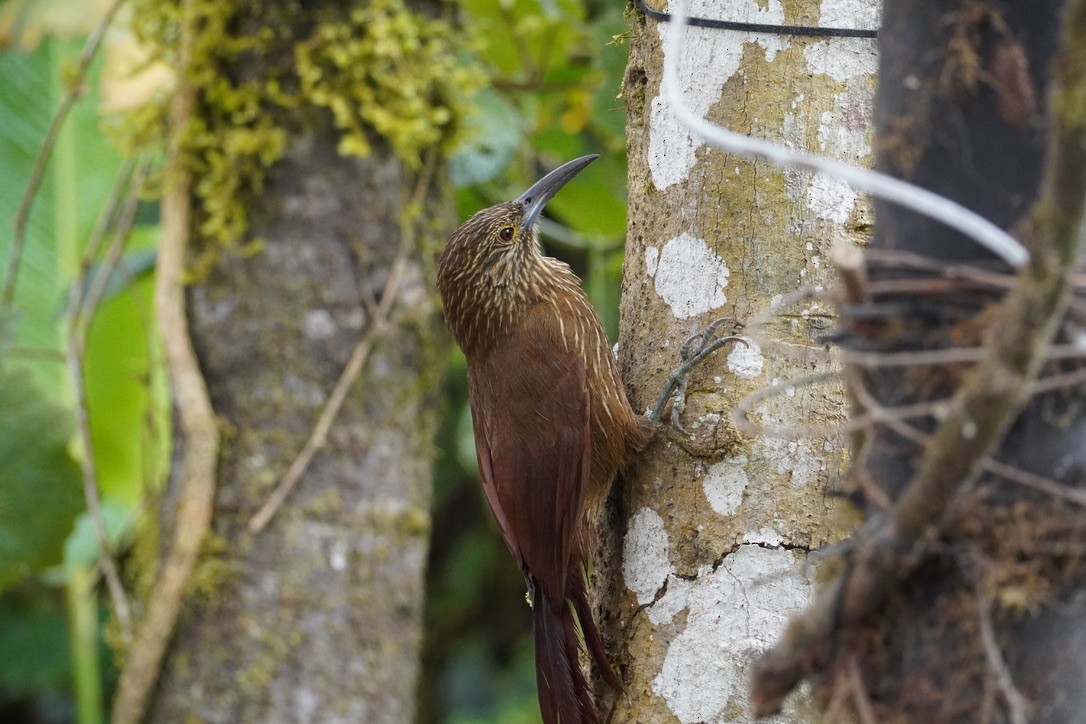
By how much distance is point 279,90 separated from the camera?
9.59 feet

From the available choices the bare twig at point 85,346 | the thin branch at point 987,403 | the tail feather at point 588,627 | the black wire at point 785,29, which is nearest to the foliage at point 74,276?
the bare twig at point 85,346

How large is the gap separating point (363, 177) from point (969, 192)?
225cm

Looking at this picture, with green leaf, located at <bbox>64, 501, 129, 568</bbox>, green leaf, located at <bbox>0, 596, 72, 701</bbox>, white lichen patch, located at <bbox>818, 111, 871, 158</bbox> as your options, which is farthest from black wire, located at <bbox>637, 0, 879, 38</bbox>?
green leaf, located at <bbox>0, 596, 72, 701</bbox>

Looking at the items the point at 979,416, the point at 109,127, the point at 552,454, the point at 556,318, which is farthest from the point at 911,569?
the point at 109,127

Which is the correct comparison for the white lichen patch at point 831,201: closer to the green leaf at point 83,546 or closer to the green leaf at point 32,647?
the green leaf at point 83,546

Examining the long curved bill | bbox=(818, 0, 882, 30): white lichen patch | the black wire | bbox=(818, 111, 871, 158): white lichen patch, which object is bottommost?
the long curved bill

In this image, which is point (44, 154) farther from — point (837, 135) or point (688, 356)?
point (837, 135)

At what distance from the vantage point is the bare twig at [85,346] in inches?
115

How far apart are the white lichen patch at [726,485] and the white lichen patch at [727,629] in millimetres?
79

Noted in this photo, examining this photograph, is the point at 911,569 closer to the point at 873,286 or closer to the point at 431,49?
the point at 873,286

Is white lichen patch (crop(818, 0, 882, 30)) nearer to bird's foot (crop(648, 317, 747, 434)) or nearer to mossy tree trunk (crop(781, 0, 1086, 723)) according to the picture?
bird's foot (crop(648, 317, 747, 434))

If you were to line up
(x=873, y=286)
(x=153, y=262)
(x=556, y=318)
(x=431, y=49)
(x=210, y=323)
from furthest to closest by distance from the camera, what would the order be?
(x=153, y=262)
(x=431, y=49)
(x=210, y=323)
(x=556, y=318)
(x=873, y=286)

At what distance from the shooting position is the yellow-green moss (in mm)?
2898

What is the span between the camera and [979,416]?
0.79 metres
